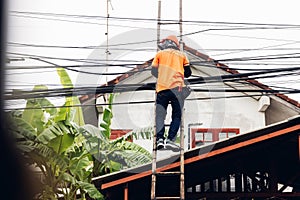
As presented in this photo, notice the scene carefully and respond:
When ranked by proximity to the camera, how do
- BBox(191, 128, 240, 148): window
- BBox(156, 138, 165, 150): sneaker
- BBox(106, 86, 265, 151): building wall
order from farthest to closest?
BBox(106, 86, 265, 151): building wall → BBox(191, 128, 240, 148): window → BBox(156, 138, 165, 150): sneaker

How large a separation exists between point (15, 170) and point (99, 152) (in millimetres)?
5418

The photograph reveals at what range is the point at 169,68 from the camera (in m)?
7.64

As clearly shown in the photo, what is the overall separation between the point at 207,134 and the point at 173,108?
24.9ft

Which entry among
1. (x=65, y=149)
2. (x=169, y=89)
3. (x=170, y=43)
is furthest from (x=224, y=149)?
(x=65, y=149)

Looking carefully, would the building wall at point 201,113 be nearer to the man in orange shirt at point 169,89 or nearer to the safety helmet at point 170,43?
the safety helmet at point 170,43

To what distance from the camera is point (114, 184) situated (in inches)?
310

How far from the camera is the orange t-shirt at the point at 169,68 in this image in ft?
25.0

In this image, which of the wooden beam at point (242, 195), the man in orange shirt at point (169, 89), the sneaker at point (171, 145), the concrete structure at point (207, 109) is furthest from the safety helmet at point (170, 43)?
the concrete structure at point (207, 109)

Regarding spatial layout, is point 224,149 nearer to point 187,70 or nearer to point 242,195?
point 242,195

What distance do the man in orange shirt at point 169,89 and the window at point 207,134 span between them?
7.21 meters

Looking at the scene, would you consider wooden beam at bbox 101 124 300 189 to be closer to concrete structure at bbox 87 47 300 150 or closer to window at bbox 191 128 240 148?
concrete structure at bbox 87 47 300 150

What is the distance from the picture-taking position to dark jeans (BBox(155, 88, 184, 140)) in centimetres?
755

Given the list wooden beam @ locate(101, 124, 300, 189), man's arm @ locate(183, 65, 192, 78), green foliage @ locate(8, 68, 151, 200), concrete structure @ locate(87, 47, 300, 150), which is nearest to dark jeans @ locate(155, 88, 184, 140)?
man's arm @ locate(183, 65, 192, 78)

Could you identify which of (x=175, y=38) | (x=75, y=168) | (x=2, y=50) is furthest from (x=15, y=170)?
(x=75, y=168)
